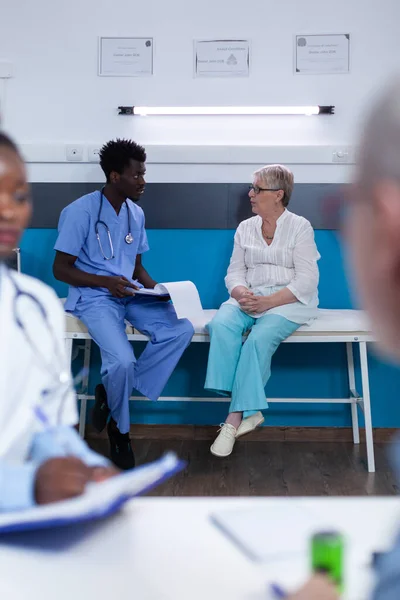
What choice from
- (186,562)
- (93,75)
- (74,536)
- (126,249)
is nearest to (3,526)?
(74,536)

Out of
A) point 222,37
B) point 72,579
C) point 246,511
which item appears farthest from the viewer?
point 222,37

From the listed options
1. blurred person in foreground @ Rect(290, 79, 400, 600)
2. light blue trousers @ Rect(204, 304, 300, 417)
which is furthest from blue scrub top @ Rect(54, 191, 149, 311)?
blurred person in foreground @ Rect(290, 79, 400, 600)

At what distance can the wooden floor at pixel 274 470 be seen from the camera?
9.62 ft

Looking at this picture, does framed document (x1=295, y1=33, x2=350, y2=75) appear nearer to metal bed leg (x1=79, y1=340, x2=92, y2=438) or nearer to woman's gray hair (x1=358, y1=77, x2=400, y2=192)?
metal bed leg (x1=79, y1=340, x2=92, y2=438)

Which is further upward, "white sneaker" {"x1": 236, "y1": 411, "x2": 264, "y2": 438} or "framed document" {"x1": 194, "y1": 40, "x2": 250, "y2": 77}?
"framed document" {"x1": 194, "y1": 40, "x2": 250, "y2": 77}

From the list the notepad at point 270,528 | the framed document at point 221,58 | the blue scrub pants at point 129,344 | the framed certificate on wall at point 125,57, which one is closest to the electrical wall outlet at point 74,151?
the framed certificate on wall at point 125,57

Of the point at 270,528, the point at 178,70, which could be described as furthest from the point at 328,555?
the point at 178,70

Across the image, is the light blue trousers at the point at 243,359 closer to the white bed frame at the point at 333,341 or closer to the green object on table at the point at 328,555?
the white bed frame at the point at 333,341

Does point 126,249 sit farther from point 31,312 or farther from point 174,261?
point 31,312

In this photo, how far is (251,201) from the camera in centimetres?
349

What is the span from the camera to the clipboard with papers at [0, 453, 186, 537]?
715mm

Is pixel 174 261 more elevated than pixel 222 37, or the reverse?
pixel 222 37

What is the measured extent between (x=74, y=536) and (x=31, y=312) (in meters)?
0.25

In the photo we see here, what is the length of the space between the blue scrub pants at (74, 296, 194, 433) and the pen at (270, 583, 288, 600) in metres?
2.40
